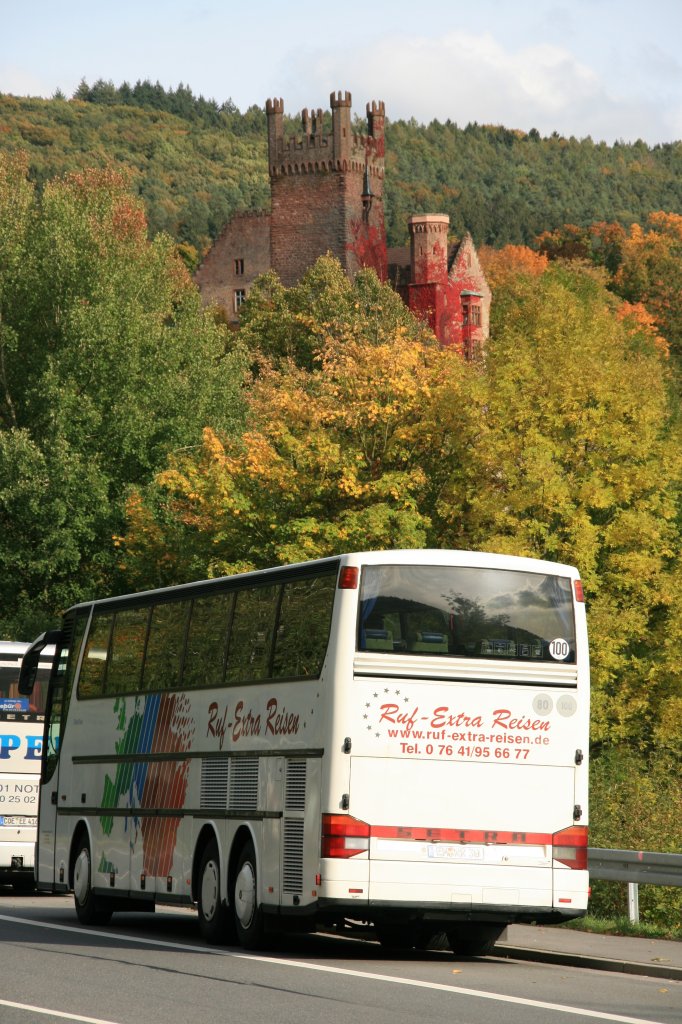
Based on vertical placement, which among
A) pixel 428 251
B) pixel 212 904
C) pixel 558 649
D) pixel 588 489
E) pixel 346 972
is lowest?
pixel 346 972

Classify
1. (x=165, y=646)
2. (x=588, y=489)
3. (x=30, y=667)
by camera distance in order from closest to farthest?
(x=165, y=646)
(x=30, y=667)
(x=588, y=489)

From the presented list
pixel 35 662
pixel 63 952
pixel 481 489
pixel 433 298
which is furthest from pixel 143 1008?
pixel 433 298

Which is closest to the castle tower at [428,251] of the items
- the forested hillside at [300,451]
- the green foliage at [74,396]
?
the forested hillside at [300,451]

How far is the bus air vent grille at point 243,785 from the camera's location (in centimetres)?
1616

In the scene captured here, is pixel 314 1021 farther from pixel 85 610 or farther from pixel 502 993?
pixel 85 610

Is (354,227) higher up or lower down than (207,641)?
higher up

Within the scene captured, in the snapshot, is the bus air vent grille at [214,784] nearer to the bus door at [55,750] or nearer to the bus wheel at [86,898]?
the bus wheel at [86,898]

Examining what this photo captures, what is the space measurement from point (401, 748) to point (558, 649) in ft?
5.58

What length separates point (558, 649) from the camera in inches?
611

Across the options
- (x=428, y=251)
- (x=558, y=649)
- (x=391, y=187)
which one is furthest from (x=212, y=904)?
(x=391, y=187)

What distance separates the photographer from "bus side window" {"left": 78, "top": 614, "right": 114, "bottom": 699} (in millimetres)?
19969

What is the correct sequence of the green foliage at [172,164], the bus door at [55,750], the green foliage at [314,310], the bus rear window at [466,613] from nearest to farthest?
the bus rear window at [466,613] → the bus door at [55,750] → the green foliage at [314,310] → the green foliage at [172,164]

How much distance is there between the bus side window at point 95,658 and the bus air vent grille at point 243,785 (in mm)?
3698

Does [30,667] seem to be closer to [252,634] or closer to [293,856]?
[252,634]
